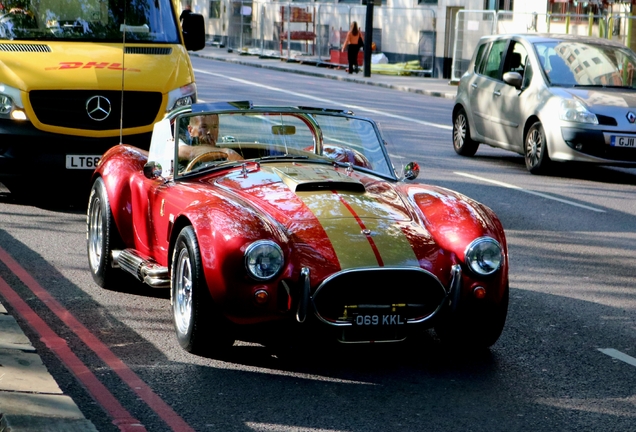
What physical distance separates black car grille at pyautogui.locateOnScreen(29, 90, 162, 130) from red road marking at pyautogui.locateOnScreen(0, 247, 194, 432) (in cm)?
285

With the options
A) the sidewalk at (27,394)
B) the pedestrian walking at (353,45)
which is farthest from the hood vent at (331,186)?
the pedestrian walking at (353,45)

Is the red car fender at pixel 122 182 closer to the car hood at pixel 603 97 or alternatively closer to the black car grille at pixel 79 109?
the black car grille at pixel 79 109

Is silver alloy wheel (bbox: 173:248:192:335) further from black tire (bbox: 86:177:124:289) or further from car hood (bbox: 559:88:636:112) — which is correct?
car hood (bbox: 559:88:636:112)

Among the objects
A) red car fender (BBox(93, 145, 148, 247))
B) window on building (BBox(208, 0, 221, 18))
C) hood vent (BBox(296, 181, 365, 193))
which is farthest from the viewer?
window on building (BBox(208, 0, 221, 18))

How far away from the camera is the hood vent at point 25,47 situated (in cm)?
1167

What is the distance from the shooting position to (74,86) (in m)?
11.4

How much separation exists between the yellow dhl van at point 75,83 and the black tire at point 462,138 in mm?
5997

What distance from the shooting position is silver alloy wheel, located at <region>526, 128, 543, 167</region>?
15305 millimetres

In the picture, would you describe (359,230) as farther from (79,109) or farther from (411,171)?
(79,109)

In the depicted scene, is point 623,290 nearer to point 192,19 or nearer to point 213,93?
point 192,19

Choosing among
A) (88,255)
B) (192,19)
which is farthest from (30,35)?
(88,255)

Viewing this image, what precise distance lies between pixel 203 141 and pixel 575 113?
8332mm

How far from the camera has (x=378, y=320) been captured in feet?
19.8

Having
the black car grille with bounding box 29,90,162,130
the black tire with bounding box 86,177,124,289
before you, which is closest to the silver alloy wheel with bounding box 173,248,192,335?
the black tire with bounding box 86,177,124,289
